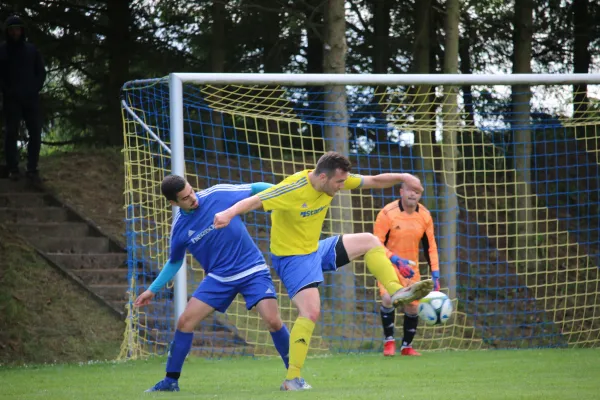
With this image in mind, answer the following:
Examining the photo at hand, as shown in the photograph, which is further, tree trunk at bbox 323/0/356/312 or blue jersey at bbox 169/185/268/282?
tree trunk at bbox 323/0/356/312

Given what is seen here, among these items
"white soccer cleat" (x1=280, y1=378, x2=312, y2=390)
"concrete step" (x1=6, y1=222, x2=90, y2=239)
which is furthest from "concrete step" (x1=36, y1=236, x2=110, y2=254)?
"white soccer cleat" (x1=280, y1=378, x2=312, y2=390)

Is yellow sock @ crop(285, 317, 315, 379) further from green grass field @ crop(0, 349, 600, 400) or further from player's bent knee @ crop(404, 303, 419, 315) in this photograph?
player's bent knee @ crop(404, 303, 419, 315)

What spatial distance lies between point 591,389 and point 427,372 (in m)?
2.01

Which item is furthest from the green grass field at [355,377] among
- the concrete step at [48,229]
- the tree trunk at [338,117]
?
the concrete step at [48,229]

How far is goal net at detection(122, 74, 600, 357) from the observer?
11.4 meters

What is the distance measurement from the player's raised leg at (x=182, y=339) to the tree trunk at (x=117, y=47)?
385 inches

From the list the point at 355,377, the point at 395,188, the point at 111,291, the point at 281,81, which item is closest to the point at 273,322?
the point at 355,377

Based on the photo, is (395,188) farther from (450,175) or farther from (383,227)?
(383,227)

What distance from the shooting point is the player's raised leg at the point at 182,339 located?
733 centimetres

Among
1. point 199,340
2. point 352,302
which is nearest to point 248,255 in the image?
point 199,340

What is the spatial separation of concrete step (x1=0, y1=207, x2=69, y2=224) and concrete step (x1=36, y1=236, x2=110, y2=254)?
24.2 inches

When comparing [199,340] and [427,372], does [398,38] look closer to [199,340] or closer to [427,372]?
[199,340]

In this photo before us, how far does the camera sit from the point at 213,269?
7.43 m

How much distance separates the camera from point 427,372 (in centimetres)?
873
